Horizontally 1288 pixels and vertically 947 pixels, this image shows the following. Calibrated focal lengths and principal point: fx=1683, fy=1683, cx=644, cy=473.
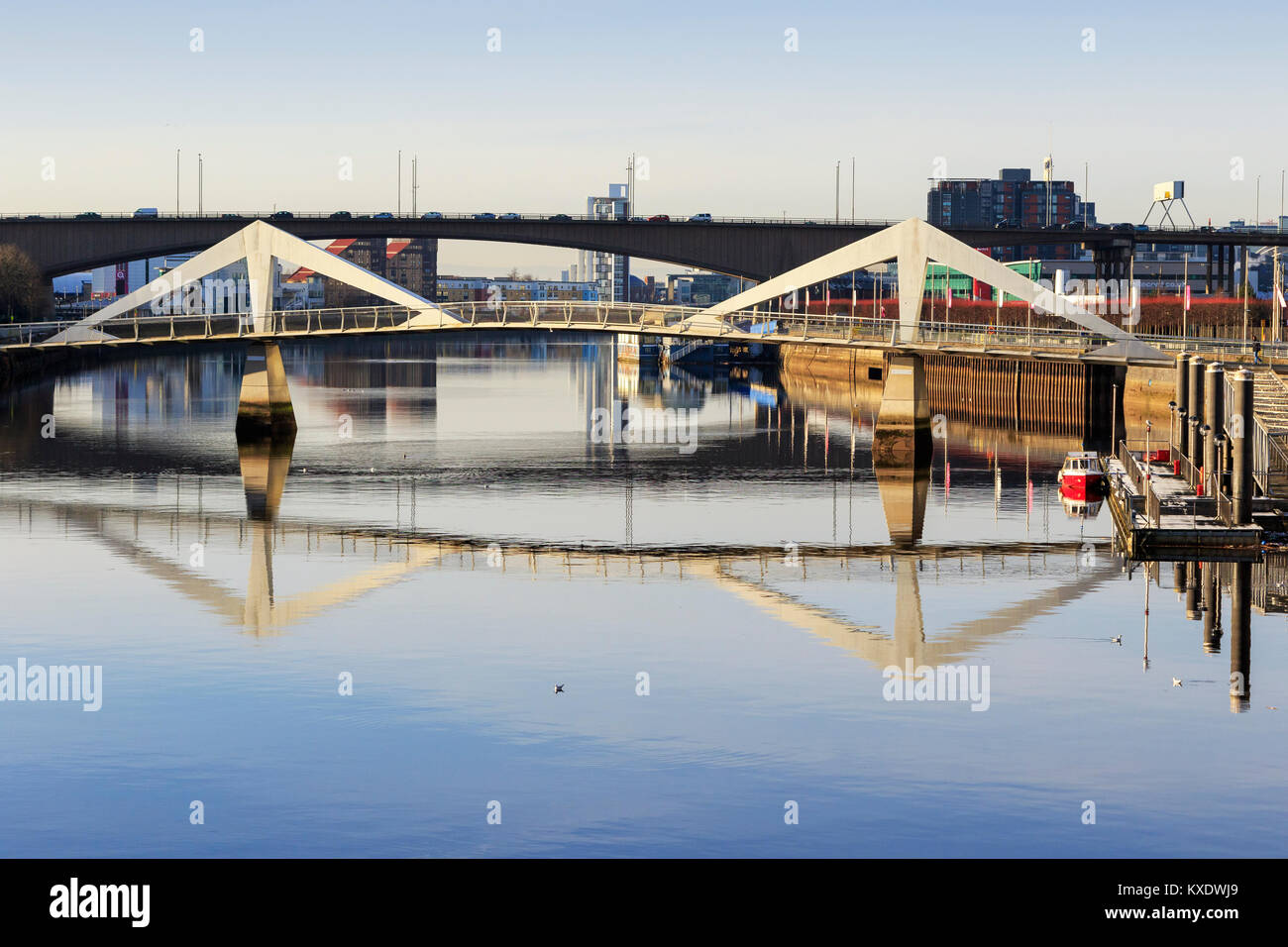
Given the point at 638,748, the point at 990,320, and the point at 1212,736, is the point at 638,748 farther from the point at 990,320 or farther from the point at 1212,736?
the point at 990,320

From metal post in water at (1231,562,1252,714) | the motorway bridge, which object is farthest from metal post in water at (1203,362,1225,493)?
the motorway bridge

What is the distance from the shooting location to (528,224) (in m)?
143

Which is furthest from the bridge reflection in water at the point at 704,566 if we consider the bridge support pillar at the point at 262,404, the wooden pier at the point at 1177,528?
the bridge support pillar at the point at 262,404

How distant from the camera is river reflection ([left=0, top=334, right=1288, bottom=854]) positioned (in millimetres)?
24891

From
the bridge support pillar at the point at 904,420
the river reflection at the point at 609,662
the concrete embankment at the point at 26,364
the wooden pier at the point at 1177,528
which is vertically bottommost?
the river reflection at the point at 609,662

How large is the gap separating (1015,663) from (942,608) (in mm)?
7187

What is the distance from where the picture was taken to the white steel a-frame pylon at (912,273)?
7406 centimetres

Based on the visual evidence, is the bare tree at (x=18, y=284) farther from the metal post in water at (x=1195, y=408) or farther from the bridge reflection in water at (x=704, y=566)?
the metal post in water at (x=1195, y=408)

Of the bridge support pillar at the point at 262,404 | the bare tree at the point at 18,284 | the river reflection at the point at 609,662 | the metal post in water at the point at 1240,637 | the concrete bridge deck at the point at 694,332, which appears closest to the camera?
the river reflection at the point at 609,662

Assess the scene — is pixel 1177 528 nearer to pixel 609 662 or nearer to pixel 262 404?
pixel 609 662

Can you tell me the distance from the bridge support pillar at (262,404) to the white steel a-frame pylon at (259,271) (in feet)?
9.04

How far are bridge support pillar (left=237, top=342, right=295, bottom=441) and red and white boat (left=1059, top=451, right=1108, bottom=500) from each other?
1628 inches
